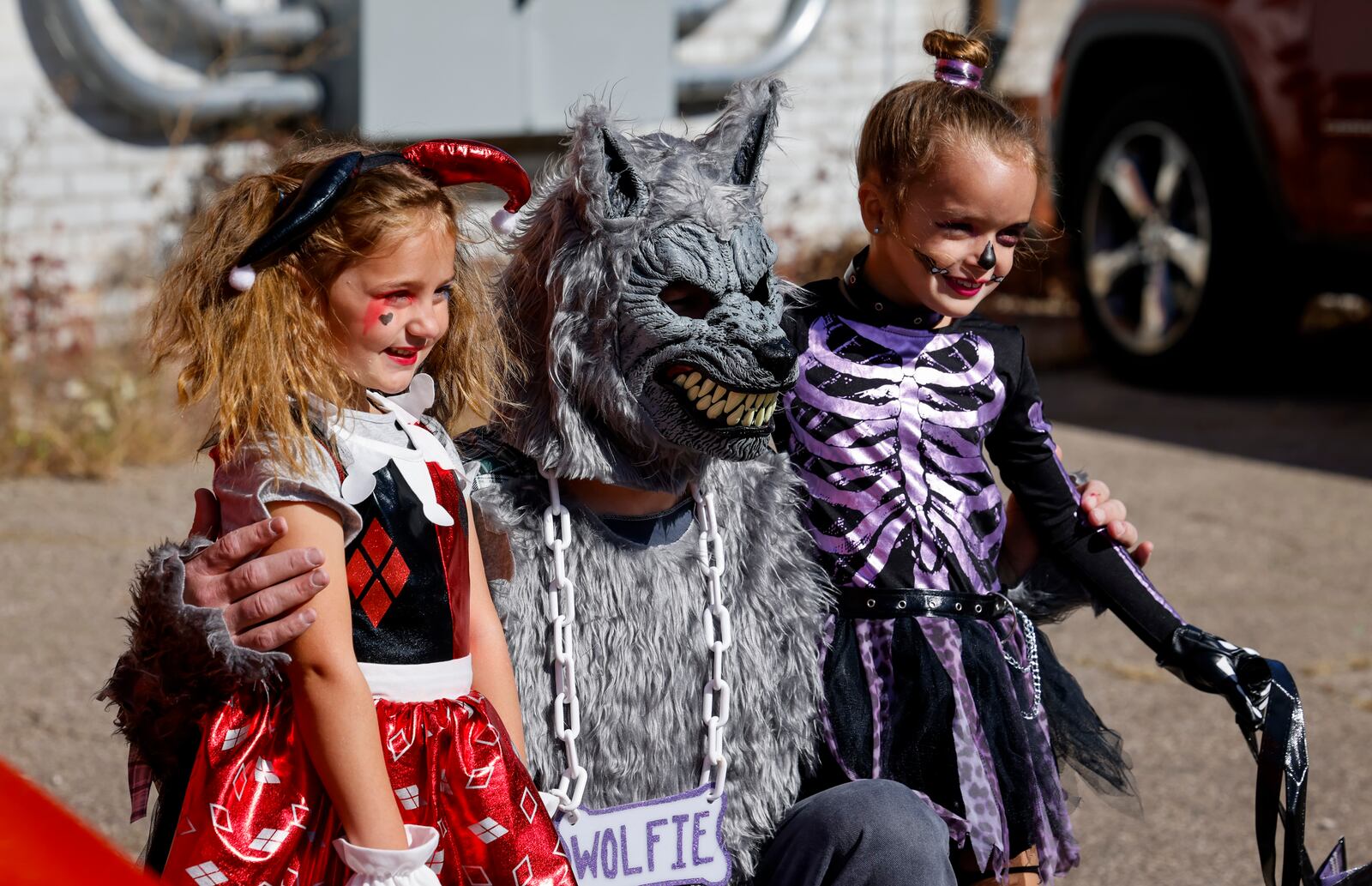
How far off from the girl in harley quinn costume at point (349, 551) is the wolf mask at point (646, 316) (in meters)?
0.14

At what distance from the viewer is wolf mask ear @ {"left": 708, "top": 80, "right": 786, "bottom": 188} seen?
2.03 meters

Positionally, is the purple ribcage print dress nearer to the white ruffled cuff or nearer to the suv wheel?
the white ruffled cuff

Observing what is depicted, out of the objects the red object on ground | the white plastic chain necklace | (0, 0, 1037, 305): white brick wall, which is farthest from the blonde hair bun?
(0, 0, 1037, 305): white brick wall

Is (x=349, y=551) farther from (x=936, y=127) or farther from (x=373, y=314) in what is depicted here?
(x=936, y=127)

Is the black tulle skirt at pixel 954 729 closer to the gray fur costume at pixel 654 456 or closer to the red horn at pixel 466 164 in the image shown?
the gray fur costume at pixel 654 456

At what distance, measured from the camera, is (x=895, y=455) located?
2.14 m

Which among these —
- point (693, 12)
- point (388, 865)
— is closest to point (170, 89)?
point (693, 12)

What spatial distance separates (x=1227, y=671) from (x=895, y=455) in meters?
0.54

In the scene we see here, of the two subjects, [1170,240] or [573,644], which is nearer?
[573,644]

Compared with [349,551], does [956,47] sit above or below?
above

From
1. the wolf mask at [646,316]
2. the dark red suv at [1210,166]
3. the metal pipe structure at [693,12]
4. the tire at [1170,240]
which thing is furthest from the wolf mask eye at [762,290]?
the metal pipe structure at [693,12]

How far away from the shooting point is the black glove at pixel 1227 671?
2.16 m

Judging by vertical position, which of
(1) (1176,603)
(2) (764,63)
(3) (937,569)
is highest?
(2) (764,63)

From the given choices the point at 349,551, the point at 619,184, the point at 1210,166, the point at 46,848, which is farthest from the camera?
the point at 1210,166
